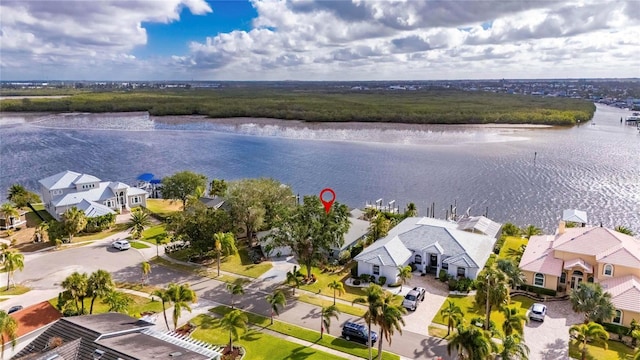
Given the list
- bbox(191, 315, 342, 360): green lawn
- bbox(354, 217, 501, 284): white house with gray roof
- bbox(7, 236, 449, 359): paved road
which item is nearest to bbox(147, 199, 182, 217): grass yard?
bbox(7, 236, 449, 359): paved road

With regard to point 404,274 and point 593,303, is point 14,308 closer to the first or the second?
point 404,274

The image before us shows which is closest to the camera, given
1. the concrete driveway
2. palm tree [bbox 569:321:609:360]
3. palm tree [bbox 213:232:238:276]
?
palm tree [bbox 569:321:609:360]

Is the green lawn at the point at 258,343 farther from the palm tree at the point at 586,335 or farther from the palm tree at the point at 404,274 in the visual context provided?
the palm tree at the point at 586,335

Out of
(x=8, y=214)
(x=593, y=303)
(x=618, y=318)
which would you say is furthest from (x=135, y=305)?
(x=618, y=318)

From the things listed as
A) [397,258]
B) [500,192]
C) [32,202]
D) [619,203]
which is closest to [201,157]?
[32,202]

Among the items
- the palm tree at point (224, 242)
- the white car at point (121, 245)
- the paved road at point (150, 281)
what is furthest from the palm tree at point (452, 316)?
the white car at point (121, 245)

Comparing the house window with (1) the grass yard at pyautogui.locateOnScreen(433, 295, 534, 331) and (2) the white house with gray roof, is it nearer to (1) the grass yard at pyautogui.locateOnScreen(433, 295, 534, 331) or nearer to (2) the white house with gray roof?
(1) the grass yard at pyautogui.locateOnScreen(433, 295, 534, 331)

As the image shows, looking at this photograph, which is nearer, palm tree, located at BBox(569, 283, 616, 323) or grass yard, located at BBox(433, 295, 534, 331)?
palm tree, located at BBox(569, 283, 616, 323)
